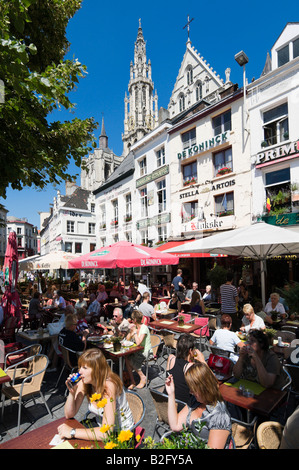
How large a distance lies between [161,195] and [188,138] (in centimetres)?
475

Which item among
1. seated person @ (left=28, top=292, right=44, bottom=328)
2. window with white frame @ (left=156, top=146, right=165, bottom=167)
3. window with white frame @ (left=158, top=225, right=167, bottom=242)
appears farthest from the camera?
window with white frame @ (left=156, top=146, right=165, bottom=167)

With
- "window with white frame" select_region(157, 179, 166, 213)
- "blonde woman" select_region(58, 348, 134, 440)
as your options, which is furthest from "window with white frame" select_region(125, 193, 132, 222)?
"blonde woman" select_region(58, 348, 134, 440)

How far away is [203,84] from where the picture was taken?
80.5 feet

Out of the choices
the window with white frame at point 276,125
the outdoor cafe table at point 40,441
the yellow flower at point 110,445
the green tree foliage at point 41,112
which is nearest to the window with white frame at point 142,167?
the window with white frame at point 276,125

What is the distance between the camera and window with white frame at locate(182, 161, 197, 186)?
17.3m

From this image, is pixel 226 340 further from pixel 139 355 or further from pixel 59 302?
pixel 59 302

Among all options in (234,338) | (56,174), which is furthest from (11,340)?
(234,338)

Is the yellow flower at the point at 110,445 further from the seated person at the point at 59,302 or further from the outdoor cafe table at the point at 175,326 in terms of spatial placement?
the seated person at the point at 59,302

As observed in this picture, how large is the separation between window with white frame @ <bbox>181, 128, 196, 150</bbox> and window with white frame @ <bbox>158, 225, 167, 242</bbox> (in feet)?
20.1

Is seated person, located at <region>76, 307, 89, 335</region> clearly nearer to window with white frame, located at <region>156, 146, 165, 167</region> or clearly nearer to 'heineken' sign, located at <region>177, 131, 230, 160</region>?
'heineken' sign, located at <region>177, 131, 230, 160</region>

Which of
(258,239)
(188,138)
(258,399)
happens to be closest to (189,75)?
(188,138)

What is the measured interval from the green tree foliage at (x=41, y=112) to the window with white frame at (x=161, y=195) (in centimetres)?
1319

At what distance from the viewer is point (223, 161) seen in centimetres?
1560

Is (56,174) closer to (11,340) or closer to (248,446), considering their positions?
(11,340)
